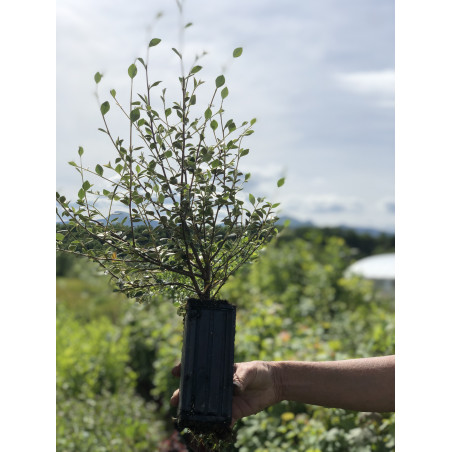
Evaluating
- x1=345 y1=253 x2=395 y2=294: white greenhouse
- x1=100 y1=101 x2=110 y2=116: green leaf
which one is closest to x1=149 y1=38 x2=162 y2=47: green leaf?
x1=100 y1=101 x2=110 y2=116: green leaf

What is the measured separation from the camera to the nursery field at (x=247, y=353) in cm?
287

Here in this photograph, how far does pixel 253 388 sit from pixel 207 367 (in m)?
0.33

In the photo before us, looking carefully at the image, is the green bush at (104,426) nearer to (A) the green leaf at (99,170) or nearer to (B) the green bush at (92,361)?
(B) the green bush at (92,361)

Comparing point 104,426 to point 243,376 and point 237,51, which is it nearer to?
point 243,376

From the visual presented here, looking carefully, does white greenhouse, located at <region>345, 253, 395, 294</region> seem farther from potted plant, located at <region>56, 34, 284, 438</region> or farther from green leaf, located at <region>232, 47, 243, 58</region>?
green leaf, located at <region>232, 47, 243, 58</region>

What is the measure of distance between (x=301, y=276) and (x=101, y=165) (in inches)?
229

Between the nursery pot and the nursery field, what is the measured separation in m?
0.26

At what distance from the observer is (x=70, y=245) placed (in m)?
1.48

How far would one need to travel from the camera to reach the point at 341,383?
1815mm

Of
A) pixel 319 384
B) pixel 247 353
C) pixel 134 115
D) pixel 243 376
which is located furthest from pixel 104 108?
pixel 247 353

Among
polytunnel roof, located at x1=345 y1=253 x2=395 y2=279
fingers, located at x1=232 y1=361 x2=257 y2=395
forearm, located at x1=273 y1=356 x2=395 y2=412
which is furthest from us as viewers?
polytunnel roof, located at x1=345 y1=253 x2=395 y2=279

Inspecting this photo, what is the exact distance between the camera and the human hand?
160 cm

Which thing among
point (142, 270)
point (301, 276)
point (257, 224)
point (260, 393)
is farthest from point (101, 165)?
point (301, 276)

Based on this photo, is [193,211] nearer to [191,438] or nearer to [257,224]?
[257,224]
